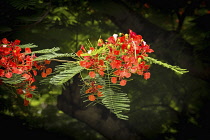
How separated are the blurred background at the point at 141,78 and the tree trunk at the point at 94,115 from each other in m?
0.08

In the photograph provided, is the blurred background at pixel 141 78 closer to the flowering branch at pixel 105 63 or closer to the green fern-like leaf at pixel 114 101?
the flowering branch at pixel 105 63

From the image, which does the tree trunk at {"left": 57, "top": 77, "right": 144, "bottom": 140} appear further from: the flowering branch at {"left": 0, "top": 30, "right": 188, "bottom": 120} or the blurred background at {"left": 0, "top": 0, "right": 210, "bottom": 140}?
the flowering branch at {"left": 0, "top": 30, "right": 188, "bottom": 120}

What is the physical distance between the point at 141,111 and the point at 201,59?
84 cm

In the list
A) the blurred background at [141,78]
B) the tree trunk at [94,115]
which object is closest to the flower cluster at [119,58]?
the blurred background at [141,78]

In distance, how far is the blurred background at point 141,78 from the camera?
1.87m

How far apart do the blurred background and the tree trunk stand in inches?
3.3

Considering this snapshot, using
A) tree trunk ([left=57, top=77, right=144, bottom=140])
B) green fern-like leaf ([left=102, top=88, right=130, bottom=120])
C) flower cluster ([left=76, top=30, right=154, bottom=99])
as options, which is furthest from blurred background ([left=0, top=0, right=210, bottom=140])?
green fern-like leaf ([left=102, top=88, right=130, bottom=120])

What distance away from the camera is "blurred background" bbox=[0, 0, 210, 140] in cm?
187

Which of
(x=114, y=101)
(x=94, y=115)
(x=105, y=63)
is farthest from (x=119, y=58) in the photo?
(x=94, y=115)

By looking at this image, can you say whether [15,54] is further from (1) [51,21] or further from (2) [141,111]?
(2) [141,111]

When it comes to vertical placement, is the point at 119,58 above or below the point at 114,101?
above

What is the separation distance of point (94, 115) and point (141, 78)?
65 cm

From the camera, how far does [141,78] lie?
2217 millimetres

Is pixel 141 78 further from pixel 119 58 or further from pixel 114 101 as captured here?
pixel 114 101
